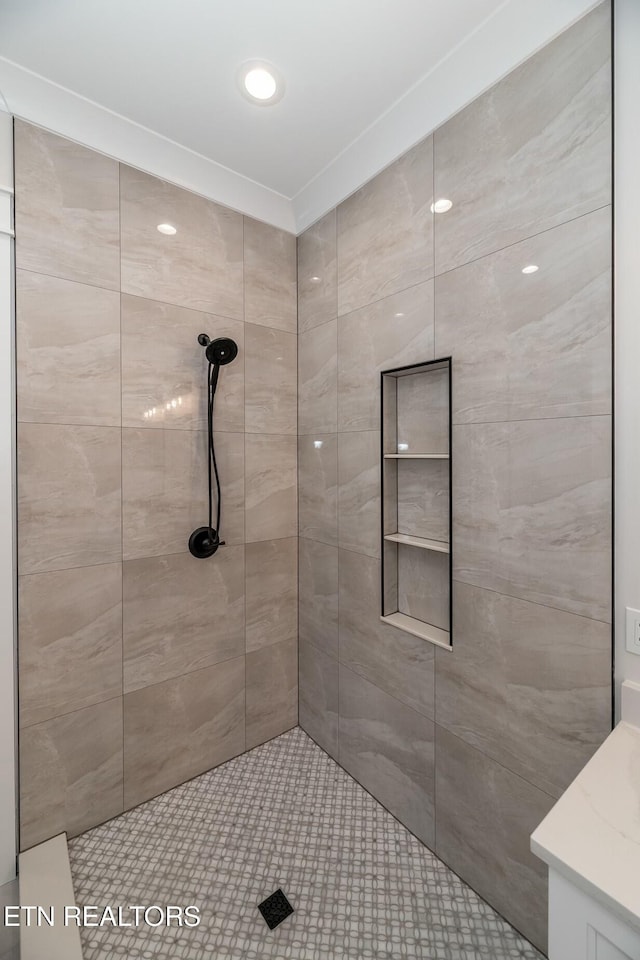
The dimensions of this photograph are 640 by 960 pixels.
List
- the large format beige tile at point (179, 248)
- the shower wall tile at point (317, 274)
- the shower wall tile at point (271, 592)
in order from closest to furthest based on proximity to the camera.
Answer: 1. the large format beige tile at point (179, 248)
2. the shower wall tile at point (317, 274)
3. the shower wall tile at point (271, 592)

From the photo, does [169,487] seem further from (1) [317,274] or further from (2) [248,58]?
(2) [248,58]

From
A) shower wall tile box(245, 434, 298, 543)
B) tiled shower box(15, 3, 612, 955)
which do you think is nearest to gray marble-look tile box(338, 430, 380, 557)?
tiled shower box(15, 3, 612, 955)

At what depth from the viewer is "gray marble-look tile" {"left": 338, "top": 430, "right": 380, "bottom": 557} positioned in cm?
169

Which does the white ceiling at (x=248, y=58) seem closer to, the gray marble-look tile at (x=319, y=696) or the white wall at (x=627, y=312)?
the white wall at (x=627, y=312)

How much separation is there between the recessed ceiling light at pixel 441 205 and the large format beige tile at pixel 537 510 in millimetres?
723

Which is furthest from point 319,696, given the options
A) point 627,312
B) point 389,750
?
point 627,312

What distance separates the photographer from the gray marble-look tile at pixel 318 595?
1.92 meters

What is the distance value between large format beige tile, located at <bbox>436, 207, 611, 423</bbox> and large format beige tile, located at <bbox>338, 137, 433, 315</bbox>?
19 centimetres

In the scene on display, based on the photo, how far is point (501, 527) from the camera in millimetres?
1260

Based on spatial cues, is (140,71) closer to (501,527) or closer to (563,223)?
(563,223)

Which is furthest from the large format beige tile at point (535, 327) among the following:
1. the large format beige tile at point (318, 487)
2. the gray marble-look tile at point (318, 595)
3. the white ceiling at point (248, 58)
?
the gray marble-look tile at point (318, 595)

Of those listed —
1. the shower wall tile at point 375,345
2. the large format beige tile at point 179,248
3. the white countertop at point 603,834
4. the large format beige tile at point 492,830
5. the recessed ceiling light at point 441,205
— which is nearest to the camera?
the white countertop at point 603,834

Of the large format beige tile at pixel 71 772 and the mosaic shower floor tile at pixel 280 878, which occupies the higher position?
the large format beige tile at pixel 71 772

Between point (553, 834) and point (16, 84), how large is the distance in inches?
93.9
